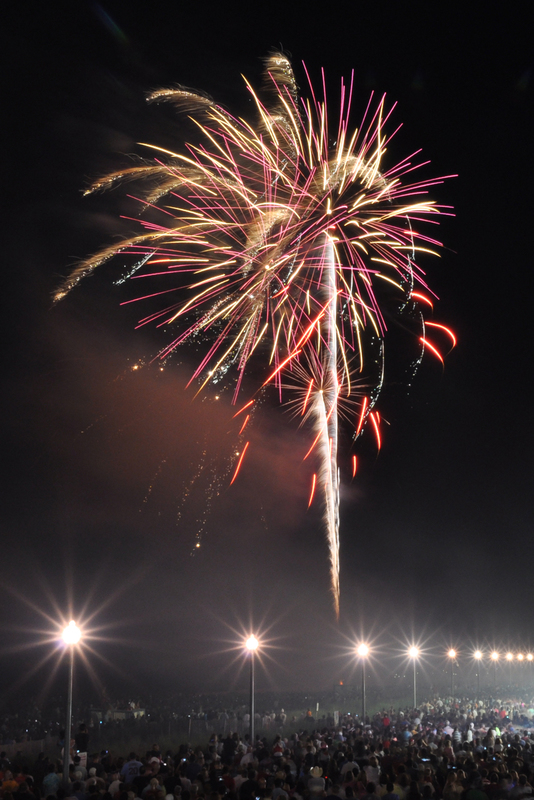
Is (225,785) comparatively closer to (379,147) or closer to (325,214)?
(325,214)

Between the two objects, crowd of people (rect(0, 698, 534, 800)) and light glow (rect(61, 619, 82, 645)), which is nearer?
crowd of people (rect(0, 698, 534, 800))

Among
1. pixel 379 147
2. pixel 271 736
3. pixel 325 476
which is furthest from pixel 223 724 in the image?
pixel 379 147

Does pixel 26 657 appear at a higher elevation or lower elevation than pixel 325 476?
higher

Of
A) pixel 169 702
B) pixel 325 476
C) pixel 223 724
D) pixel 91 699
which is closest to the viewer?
pixel 325 476

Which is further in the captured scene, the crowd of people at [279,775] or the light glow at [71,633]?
the light glow at [71,633]

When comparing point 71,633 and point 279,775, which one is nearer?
point 279,775

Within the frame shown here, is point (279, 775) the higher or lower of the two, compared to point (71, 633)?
lower

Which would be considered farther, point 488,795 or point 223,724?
point 223,724

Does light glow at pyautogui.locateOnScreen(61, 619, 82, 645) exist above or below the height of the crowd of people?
above

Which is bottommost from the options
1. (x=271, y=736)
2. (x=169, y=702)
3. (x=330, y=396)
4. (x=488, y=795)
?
(x=488, y=795)

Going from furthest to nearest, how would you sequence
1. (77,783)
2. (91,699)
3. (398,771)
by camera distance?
(91,699) → (398,771) → (77,783)

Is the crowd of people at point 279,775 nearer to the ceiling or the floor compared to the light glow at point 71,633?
nearer to the floor
